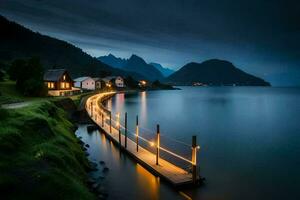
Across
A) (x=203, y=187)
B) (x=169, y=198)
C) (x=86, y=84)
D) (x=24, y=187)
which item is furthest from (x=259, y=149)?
(x=86, y=84)

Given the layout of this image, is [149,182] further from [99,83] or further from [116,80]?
[116,80]

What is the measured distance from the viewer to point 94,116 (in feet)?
160

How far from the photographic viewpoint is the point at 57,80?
73.4 metres

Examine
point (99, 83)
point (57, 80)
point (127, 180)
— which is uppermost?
point (99, 83)

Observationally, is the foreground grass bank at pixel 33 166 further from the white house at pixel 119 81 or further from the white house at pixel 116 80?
the white house at pixel 119 81

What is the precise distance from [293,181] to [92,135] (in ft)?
84.8

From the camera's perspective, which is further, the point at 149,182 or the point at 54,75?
the point at 54,75

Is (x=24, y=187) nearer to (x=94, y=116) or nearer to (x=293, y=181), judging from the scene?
(x=293, y=181)

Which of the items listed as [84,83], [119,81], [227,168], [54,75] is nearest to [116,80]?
[119,81]

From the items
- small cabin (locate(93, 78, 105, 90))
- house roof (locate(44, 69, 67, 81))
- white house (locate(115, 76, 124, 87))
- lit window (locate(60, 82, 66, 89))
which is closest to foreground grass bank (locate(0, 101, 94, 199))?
house roof (locate(44, 69, 67, 81))

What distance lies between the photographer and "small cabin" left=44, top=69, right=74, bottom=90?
7368 centimetres

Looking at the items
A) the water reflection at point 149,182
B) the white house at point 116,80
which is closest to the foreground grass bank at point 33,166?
the water reflection at point 149,182

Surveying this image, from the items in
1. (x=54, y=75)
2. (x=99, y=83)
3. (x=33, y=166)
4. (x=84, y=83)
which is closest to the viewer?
(x=33, y=166)

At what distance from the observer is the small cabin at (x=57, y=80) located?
242 ft
